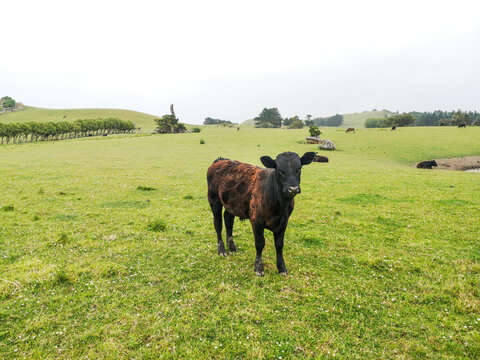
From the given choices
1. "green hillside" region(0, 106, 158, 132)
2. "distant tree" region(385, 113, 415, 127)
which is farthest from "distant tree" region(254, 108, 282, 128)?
"green hillside" region(0, 106, 158, 132)

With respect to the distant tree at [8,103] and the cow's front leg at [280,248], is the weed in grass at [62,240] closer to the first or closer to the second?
the cow's front leg at [280,248]

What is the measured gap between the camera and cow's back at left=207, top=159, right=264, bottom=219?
7359 mm

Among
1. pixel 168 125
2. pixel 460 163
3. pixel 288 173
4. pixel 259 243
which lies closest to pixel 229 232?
pixel 259 243

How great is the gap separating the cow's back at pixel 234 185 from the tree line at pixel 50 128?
112062 mm

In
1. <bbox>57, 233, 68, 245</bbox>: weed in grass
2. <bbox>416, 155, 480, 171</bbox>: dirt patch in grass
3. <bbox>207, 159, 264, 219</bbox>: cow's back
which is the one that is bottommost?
<bbox>57, 233, 68, 245</bbox>: weed in grass

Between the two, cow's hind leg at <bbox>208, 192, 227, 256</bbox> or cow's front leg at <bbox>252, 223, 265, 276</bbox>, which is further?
cow's hind leg at <bbox>208, 192, 227, 256</bbox>

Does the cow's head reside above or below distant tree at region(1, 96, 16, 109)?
below

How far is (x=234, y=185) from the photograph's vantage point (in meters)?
7.65

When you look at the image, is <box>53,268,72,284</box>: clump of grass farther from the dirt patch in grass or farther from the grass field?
the dirt patch in grass

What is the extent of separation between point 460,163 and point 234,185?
43.2 meters

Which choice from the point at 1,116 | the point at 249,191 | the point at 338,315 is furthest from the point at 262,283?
the point at 1,116

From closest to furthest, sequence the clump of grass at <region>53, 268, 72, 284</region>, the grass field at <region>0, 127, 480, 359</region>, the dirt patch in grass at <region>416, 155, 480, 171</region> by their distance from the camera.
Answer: the grass field at <region>0, 127, 480, 359</region>, the clump of grass at <region>53, 268, 72, 284</region>, the dirt patch in grass at <region>416, 155, 480, 171</region>

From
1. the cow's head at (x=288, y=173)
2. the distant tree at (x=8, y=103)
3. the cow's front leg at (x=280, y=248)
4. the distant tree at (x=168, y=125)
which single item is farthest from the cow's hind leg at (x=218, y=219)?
the distant tree at (x=8, y=103)

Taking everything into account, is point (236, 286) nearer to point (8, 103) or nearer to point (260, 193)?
point (260, 193)
